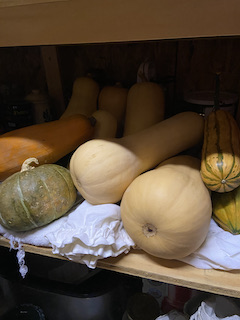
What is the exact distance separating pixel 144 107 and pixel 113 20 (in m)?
0.36

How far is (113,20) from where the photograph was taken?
0.35m

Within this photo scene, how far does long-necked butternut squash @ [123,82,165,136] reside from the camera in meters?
0.69

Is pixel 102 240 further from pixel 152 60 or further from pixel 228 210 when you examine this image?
pixel 152 60

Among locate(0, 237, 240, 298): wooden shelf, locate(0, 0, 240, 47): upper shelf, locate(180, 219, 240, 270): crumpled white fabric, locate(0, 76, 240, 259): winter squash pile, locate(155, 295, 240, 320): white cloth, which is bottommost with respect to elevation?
locate(155, 295, 240, 320): white cloth

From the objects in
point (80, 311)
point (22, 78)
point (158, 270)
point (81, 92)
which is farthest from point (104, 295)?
point (22, 78)

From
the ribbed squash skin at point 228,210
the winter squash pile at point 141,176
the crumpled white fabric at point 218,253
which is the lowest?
the crumpled white fabric at point 218,253

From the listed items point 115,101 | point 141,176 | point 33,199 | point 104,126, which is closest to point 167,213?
point 141,176

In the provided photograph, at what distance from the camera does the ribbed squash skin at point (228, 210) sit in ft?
1.52

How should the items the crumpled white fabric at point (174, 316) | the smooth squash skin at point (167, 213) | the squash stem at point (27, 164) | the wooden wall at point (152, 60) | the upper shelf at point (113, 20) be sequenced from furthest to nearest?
the wooden wall at point (152, 60) → the crumpled white fabric at point (174, 316) → the squash stem at point (27, 164) → the smooth squash skin at point (167, 213) → the upper shelf at point (113, 20)

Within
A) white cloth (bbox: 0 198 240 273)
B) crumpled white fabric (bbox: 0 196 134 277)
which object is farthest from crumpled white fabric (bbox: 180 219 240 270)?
crumpled white fabric (bbox: 0 196 134 277)

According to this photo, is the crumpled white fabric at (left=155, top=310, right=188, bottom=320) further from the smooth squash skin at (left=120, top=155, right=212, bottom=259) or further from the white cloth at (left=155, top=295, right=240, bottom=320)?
the smooth squash skin at (left=120, top=155, right=212, bottom=259)

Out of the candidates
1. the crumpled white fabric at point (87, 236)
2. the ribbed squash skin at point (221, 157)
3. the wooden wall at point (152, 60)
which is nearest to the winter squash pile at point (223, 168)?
the ribbed squash skin at point (221, 157)

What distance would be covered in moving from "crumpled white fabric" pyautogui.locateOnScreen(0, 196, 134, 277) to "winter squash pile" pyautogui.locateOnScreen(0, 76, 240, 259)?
22 mm

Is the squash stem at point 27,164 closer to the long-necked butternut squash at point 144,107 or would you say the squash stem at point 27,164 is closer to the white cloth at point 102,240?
the white cloth at point 102,240
